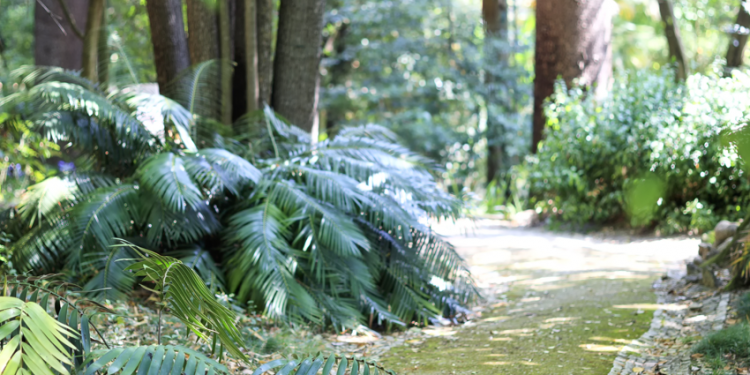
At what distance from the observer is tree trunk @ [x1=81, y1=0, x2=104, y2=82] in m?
5.65

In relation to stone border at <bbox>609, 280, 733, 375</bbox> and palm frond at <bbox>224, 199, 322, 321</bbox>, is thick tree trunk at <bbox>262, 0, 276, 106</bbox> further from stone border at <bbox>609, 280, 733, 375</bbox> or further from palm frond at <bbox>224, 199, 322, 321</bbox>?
stone border at <bbox>609, 280, 733, 375</bbox>

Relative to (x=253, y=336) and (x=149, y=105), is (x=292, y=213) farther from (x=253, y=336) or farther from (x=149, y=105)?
(x=149, y=105)

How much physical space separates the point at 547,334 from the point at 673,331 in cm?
77

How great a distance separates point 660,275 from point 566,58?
4.40 metres

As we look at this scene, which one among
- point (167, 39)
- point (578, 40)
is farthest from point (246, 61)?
point (578, 40)

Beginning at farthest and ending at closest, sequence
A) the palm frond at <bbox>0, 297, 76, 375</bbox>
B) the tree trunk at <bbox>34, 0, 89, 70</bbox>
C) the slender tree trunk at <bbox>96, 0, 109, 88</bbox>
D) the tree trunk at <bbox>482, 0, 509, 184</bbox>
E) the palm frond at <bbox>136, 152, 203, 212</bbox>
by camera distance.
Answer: the tree trunk at <bbox>482, 0, 509, 184</bbox>
the tree trunk at <bbox>34, 0, 89, 70</bbox>
the slender tree trunk at <bbox>96, 0, 109, 88</bbox>
the palm frond at <bbox>136, 152, 203, 212</bbox>
the palm frond at <bbox>0, 297, 76, 375</bbox>

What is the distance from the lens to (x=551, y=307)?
4.39 metres

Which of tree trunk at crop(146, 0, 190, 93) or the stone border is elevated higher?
tree trunk at crop(146, 0, 190, 93)

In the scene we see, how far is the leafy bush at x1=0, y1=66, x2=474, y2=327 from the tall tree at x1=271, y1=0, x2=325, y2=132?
2.45ft

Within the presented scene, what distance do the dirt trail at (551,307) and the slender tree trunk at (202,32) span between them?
338cm

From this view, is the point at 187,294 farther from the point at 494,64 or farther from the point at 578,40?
the point at 494,64

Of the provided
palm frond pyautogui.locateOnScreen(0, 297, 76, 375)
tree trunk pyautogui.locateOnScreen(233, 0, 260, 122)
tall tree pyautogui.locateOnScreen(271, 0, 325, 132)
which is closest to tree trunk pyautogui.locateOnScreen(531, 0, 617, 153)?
tall tree pyautogui.locateOnScreen(271, 0, 325, 132)

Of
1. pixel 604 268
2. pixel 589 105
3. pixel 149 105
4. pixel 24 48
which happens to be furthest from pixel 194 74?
pixel 24 48

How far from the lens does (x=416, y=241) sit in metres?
4.59
